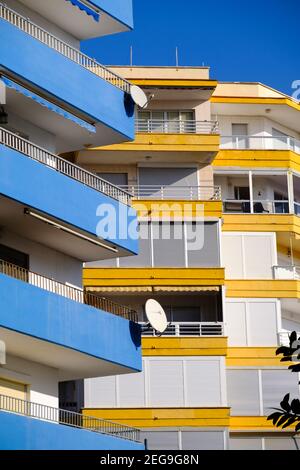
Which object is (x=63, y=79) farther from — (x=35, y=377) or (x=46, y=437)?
(x=46, y=437)

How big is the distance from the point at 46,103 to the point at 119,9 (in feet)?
14.8

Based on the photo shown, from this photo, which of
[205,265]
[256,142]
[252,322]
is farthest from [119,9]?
[256,142]

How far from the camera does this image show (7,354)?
34.2m

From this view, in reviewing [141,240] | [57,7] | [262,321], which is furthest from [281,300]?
[57,7]

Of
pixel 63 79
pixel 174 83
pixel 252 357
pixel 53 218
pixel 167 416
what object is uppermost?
pixel 174 83

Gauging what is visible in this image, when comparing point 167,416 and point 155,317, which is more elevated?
point 155,317

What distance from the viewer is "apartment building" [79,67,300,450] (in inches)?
1992

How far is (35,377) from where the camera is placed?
3553cm

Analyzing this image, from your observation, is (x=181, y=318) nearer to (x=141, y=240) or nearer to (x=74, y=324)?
(x=141, y=240)

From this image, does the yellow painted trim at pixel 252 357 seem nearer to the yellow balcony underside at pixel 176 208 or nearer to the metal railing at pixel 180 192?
the yellow balcony underside at pixel 176 208

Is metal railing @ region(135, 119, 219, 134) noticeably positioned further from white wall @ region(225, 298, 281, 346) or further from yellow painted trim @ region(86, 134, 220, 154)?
white wall @ region(225, 298, 281, 346)
